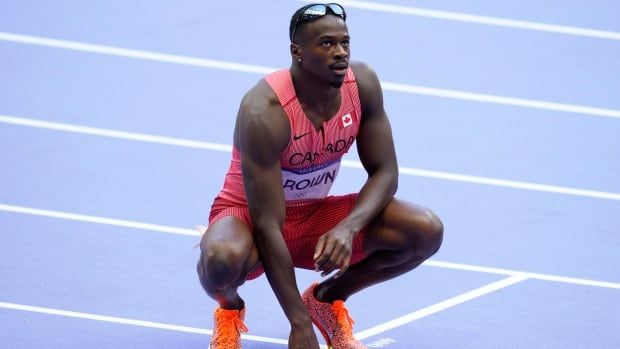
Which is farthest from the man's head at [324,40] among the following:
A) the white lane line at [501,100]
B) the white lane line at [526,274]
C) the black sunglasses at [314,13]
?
the white lane line at [501,100]

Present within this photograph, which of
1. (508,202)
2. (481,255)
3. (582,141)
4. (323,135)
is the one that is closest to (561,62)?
(582,141)

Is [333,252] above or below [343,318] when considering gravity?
above

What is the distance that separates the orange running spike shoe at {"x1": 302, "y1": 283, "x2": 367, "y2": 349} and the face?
99 centimetres

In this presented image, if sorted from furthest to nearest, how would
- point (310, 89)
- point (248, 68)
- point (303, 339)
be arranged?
1. point (248, 68)
2. point (310, 89)
3. point (303, 339)

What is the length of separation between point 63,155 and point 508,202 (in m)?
2.54

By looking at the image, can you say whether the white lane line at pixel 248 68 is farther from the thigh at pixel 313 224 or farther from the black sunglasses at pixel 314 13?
the black sunglasses at pixel 314 13

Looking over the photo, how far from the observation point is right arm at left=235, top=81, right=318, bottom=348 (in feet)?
15.8

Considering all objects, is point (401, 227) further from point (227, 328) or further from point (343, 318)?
point (227, 328)

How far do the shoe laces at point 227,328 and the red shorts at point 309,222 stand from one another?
0.61ft

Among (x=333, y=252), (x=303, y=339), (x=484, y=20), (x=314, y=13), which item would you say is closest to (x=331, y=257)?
(x=333, y=252)

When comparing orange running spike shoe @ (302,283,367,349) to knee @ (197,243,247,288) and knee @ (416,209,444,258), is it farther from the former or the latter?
knee @ (197,243,247,288)

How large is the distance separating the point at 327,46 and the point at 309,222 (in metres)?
0.79

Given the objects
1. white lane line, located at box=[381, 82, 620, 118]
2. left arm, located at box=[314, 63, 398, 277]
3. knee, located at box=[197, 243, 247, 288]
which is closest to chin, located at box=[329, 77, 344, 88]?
left arm, located at box=[314, 63, 398, 277]

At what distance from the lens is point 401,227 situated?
514cm
